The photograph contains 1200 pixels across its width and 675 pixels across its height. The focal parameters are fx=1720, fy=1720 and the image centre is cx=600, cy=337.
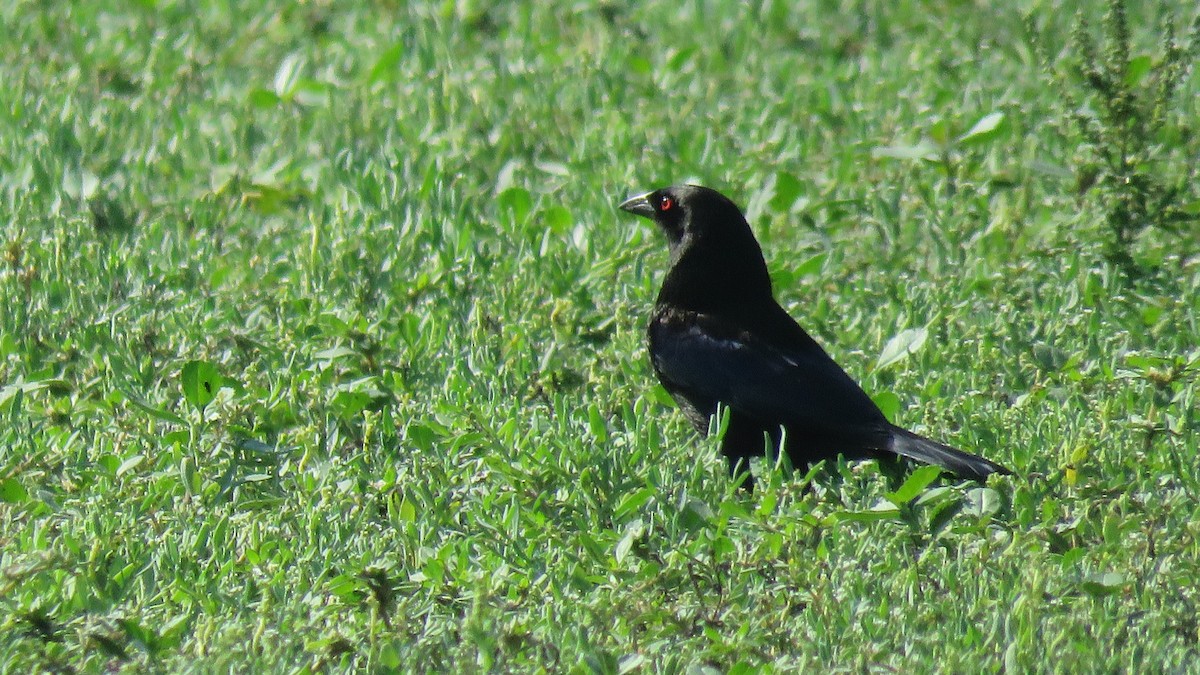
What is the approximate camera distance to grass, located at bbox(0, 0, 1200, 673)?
3.73m

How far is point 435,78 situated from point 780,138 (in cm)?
161

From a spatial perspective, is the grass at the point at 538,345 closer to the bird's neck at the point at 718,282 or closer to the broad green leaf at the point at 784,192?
the broad green leaf at the point at 784,192

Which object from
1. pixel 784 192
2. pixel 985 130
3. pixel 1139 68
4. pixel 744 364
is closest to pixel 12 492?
pixel 744 364

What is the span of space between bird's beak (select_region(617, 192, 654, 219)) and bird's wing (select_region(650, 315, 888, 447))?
58cm

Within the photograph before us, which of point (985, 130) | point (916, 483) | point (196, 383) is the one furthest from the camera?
point (985, 130)

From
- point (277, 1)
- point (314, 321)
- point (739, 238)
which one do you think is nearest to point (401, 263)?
point (314, 321)

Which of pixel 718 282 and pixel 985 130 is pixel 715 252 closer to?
pixel 718 282

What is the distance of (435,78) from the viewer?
300 inches

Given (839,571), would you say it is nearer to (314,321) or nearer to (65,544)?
(65,544)

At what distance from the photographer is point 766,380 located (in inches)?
188

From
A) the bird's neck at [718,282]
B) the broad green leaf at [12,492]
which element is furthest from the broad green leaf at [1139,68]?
the broad green leaf at [12,492]

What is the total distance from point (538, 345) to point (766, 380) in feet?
3.17

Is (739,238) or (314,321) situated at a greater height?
(739,238)

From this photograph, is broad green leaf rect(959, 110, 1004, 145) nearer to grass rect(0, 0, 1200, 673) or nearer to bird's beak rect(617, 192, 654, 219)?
grass rect(0, 0, 1200, 673)
